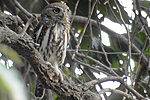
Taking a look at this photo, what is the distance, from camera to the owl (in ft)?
6.54

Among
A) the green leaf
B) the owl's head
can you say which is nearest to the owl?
the owl's head

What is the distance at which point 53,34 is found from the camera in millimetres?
2008

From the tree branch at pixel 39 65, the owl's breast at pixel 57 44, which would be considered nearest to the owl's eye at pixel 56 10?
the owl's breast at pixel 57 44

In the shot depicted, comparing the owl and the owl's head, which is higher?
the owl's head

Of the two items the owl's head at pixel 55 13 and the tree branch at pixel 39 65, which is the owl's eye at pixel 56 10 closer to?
the owl's head at pixel 55 13

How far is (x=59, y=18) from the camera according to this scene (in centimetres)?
A: 218

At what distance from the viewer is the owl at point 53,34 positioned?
1993 millimetres

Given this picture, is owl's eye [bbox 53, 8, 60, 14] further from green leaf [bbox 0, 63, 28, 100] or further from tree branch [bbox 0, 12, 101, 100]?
green leaf [bbox 0, 63, 28, 100]

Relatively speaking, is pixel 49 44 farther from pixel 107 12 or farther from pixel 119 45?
Answer: pixel 119 45

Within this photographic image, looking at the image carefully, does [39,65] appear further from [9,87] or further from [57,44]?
[9,87]

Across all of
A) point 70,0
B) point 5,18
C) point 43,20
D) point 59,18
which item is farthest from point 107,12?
point 5,18

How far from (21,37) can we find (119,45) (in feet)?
6.73

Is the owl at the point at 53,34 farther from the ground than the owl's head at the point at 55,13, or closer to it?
closer to it

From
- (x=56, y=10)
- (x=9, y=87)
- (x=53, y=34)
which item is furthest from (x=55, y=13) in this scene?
(x=9, y=87)
